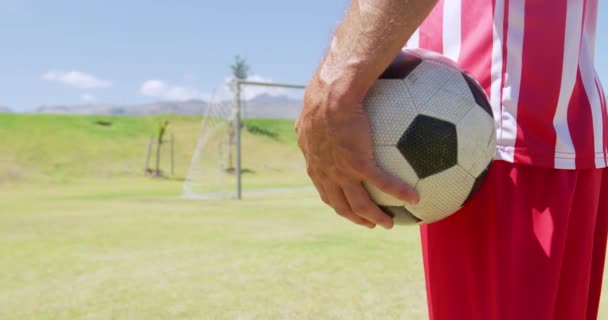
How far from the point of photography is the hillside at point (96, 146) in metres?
30.4

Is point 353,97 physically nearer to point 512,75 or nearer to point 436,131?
point 436,131

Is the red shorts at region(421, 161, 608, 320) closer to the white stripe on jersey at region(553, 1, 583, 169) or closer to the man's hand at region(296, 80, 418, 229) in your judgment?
the white stripe on jersey at region(553, 1, 583, 169)

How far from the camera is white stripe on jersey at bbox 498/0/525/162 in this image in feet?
4.55

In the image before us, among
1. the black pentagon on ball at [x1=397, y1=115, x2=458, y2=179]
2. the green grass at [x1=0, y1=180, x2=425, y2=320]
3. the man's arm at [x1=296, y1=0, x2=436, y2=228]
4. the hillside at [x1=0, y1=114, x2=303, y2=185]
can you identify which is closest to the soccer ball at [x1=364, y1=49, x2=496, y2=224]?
the black pentagon on ball at [x1=397, y1=115, x2=458, y2=179]

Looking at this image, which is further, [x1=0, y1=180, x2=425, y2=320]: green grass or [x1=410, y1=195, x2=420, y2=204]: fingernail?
[x1=0, y1=180, x2=425, y2=320]: green grass

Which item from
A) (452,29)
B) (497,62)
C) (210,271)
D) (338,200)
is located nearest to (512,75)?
(497,62)

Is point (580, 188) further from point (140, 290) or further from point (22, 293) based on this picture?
point (22, 293)

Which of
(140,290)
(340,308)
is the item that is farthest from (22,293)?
(340,308)

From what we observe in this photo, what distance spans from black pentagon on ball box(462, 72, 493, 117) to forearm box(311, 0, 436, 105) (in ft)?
0.96

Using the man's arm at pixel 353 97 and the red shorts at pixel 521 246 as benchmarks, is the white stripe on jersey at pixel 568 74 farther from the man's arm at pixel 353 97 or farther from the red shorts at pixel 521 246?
the man's arm at pixel 353 97

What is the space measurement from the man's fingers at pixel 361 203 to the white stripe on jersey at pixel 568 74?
452 millimetres

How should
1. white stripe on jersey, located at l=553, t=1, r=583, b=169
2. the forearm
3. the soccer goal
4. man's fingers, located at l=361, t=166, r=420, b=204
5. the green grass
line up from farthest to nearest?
the soccer goal → the green grass → white stripe on jersey, located at l=553, t=1, r=583, b=169 → man's fingers, located at l=361, t=166, r=420, b=204 → the forearm

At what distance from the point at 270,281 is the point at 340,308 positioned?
86 centimetres

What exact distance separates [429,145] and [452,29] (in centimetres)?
30
